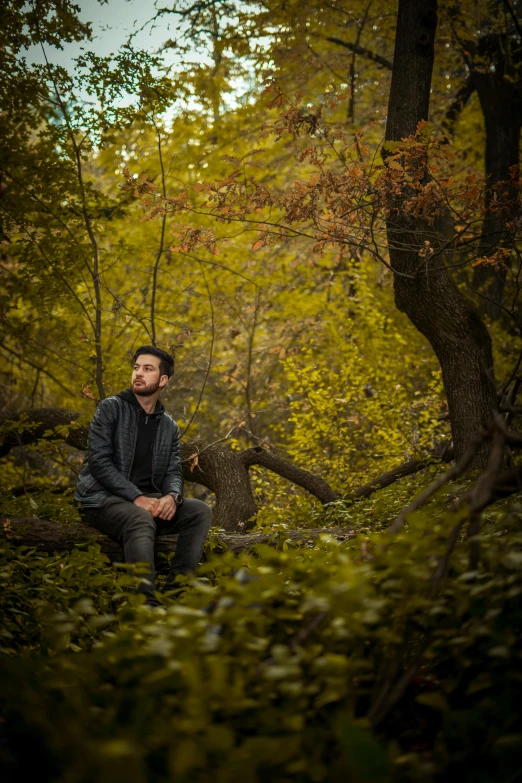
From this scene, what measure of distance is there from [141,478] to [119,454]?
278 millimetres

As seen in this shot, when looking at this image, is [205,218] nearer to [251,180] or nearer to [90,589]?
[251,180]

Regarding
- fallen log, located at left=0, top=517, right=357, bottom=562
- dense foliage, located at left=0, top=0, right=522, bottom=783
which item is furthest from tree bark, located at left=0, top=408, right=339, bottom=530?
fallen log, located at left=0, top=517, right=357, bottom=562

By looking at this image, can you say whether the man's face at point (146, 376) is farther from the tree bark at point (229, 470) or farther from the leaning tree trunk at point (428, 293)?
the leaning tree trunk at point (428, 293)

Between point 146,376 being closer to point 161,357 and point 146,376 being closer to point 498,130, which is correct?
point 161,357

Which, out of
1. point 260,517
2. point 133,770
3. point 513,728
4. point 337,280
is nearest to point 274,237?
point 260,517

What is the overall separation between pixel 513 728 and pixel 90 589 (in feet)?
8.40

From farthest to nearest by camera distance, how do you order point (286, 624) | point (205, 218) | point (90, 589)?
point (205, 218), point (90, 589), point (286, 624)

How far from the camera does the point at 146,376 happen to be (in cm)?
447

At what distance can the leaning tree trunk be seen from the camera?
5.02 m

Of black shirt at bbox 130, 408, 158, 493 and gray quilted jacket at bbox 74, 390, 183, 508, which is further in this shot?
black shirt at bbox 130, 408, 158, 493

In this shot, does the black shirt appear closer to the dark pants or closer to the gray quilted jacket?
the gray quilted jacket

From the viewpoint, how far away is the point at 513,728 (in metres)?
1.59

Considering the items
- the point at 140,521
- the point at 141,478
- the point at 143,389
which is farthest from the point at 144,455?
the point at 140,521

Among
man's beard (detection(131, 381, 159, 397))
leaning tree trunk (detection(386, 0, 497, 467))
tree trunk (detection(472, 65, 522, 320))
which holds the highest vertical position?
tree trunk (detection(472, 65, 522, 320))
